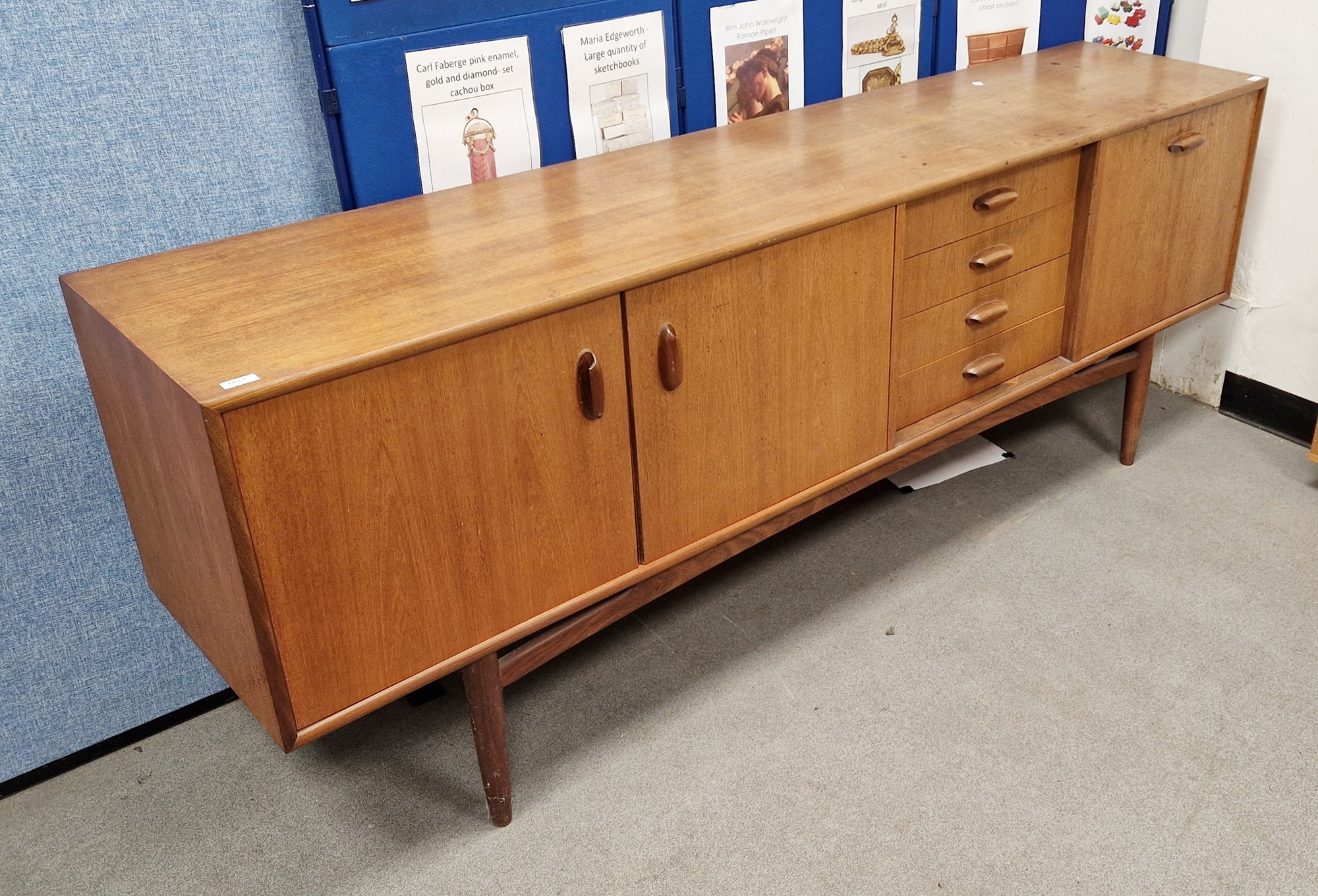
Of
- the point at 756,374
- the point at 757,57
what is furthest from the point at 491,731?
the point at 757,57

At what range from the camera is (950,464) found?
2602 mm

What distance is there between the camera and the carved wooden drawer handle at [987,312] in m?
2.02

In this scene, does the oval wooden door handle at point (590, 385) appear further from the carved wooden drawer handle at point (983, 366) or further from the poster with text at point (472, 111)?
the carved wooden drawer handle at point (983, 366)

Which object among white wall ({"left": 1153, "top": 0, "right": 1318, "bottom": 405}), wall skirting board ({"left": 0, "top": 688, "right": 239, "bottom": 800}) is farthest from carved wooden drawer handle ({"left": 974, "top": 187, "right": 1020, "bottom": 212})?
wall skirting board ({"left": 0, "top": 688, "right": 239, "bottom": 800})

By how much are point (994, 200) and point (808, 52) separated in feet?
1.89

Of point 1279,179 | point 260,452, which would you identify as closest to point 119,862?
point 260,452

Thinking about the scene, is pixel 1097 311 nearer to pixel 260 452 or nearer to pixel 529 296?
pixel 529 296

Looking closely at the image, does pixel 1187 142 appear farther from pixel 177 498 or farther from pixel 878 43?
pixel 177 498

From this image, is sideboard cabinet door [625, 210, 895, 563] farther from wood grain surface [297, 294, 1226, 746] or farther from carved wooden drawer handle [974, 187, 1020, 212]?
carved wooden drawer handle [974, 187, 1020, 212]

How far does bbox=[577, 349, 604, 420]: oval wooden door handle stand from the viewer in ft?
4.93

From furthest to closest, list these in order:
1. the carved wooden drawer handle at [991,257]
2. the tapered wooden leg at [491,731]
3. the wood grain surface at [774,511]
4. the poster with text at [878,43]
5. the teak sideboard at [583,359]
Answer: the poster with text at [878,43] < the carved wooden drawer handle at [991,257] < the tapered wooden leg at [491,731] < the wood grain surface at [774,511] < the teak sideboard at [583,359]

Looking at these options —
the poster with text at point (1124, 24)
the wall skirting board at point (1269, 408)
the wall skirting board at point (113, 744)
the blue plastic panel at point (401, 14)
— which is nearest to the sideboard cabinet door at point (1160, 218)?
the wall skirting board at point (1269, 408)

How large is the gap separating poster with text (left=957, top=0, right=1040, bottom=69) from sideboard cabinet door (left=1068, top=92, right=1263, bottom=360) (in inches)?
20.1

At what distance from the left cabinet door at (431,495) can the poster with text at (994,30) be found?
141cm
